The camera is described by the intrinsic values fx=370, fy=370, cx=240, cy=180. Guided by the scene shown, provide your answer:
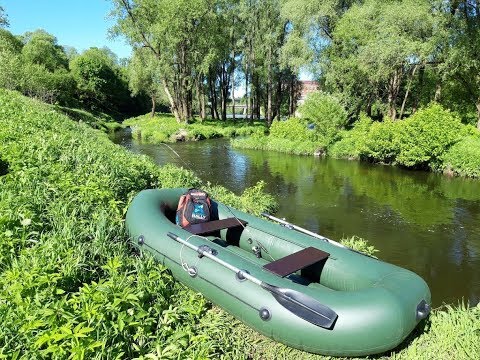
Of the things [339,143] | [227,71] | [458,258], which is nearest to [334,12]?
[339,143]

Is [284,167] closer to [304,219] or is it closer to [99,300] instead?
[304,219]

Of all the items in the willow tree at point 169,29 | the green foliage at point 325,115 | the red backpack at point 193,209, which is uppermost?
the willow tree at point 169,29

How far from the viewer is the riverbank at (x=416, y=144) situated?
14703 mm

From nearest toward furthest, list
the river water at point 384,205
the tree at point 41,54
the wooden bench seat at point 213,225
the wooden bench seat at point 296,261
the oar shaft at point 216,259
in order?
the oar shaft at point 216,259 → the wooden bench seat at point 296,261 → the wooden bench seat at point 213,225 → the river water at point 384,205 → the tree at point 41,54

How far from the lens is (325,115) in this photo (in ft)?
66.2

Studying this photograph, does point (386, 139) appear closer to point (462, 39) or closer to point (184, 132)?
point (462, 39)

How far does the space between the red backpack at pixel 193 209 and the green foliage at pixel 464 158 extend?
40.9 ft

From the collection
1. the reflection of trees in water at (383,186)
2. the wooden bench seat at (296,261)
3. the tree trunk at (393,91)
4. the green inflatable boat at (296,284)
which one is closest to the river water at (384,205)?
the reflection of trees in water at (383,186)

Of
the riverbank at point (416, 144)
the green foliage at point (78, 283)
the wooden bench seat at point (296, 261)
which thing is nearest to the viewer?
the green foliage at point (78, 283)

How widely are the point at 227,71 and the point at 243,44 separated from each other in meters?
6.29

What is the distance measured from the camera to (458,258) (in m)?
7.60

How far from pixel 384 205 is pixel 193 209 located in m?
7.56

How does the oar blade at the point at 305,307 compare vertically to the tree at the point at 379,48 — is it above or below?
below

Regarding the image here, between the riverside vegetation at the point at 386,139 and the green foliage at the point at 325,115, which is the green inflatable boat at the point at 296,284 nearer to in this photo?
the riverside vegetation at the point at 386,139
